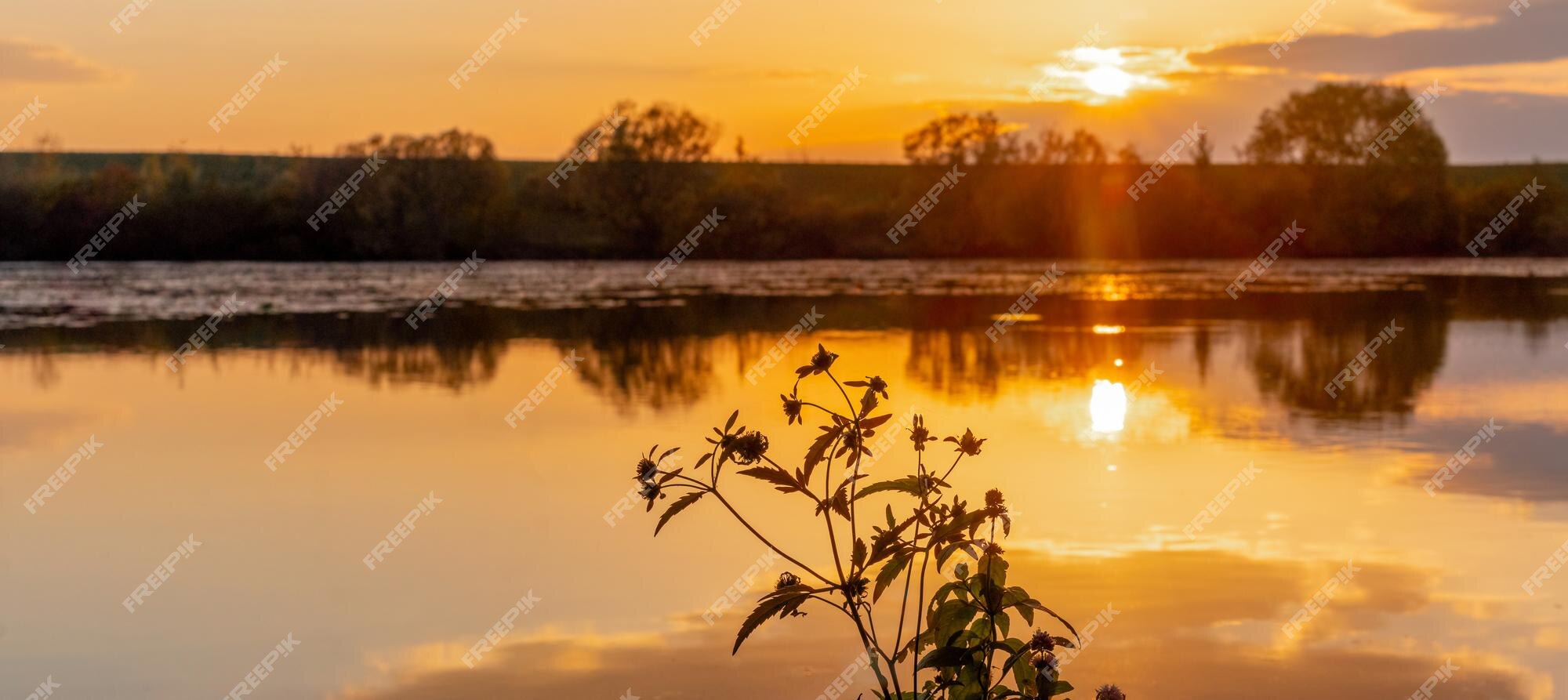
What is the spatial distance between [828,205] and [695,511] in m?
62.9

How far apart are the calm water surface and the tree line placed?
43.9 meters

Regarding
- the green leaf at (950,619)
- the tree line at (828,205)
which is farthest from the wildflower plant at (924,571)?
the tree line at (828,205)

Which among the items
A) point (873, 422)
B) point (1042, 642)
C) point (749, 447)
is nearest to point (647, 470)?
point (749, 447)

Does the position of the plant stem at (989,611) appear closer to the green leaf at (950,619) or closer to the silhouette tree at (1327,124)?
the green leaf at (950,619)

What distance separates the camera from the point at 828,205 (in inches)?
2825

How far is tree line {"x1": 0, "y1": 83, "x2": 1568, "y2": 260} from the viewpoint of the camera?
213ft

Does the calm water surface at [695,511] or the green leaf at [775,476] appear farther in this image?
the calm water surface at [695,511]

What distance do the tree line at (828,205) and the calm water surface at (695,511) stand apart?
43.9 metres

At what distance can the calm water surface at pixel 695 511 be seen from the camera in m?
6.23

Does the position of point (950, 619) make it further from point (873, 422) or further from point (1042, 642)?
point (873, 422)

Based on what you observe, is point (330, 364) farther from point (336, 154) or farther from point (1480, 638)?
point (336, 154)

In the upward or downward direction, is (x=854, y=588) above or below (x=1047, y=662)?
above

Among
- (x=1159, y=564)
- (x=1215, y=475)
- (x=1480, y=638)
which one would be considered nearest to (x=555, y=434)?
(x=1215, y=475)

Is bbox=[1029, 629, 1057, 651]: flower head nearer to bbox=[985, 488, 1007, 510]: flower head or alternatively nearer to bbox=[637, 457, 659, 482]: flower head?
bbox=[985, 488, 1007, 510]: flower head
